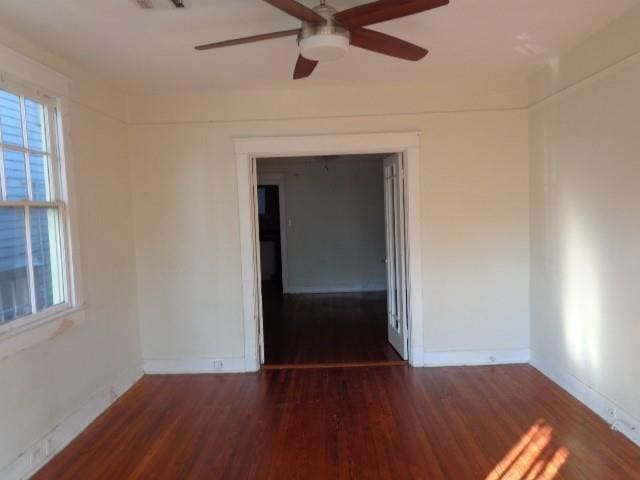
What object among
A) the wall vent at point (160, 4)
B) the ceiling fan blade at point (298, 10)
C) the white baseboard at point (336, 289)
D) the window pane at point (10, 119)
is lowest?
the white baseboard at point (336, 289)

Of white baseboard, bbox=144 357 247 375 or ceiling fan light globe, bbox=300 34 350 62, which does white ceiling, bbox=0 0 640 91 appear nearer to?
ceiling fan light globe, bbox=300 34 350 62

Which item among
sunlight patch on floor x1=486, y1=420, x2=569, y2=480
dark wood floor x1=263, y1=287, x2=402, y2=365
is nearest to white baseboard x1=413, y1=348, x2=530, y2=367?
dark wood floor x1=263, y1=287, x2=402, y2=365

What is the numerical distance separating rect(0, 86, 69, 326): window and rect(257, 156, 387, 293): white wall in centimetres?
513

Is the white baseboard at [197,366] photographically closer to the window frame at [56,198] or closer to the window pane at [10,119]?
the window frame at [56,198]

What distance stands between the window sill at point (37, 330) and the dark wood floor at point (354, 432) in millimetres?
750

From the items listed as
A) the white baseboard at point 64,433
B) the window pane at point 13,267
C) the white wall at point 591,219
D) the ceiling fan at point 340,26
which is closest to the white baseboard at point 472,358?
the white wall at point 591,219

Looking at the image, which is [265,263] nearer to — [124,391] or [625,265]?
[124,391]

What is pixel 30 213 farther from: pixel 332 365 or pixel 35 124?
pixel 332 365

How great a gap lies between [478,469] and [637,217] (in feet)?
5.68

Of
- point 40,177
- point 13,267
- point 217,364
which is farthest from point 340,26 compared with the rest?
point 217,364

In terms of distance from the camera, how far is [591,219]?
299 centimetres

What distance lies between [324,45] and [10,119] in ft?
6.22

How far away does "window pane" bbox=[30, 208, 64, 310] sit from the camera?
271 centimetres

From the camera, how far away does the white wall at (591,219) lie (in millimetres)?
2613
